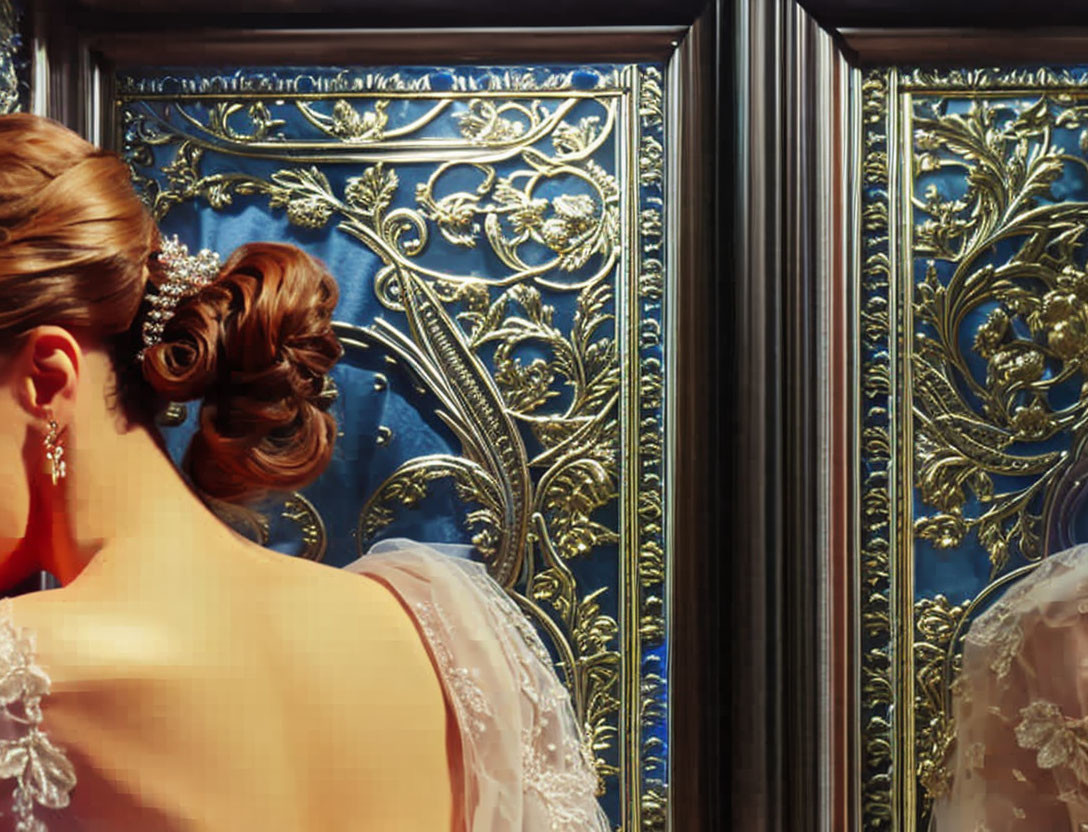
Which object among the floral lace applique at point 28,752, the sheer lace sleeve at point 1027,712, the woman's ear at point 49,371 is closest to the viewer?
the floral lace applique at point 28,752

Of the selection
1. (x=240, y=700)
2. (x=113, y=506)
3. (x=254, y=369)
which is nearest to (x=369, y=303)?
(x=254, y=369)

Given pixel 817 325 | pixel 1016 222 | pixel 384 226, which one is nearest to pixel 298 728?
pixel 384 226

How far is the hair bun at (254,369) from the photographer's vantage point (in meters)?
0.95

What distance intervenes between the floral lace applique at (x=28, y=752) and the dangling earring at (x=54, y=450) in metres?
0.16

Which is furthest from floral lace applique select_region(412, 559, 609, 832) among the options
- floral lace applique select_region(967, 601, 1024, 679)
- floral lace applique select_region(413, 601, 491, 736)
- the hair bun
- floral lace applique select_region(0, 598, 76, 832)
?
floral lace applique select_region(967, 601, 1024, 679)

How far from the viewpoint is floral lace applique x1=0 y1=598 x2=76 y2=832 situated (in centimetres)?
81

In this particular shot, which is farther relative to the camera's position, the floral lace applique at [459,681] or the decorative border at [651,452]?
the decorative border at [651,452]

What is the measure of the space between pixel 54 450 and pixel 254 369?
0.56 ft

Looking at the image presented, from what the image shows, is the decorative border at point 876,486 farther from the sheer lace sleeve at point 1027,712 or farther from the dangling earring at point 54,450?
the dangling earring at point 54,450

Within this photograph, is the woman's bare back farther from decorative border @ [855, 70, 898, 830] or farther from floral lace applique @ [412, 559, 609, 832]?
decorative border @ [855, 70, 898, 830]

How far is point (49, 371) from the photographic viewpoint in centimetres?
92

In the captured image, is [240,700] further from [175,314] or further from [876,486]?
[876,486]

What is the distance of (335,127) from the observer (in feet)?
3.97

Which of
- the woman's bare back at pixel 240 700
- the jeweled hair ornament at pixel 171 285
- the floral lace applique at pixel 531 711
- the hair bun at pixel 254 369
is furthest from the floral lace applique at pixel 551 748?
the jeweled hair ornament at pixel 171 285
